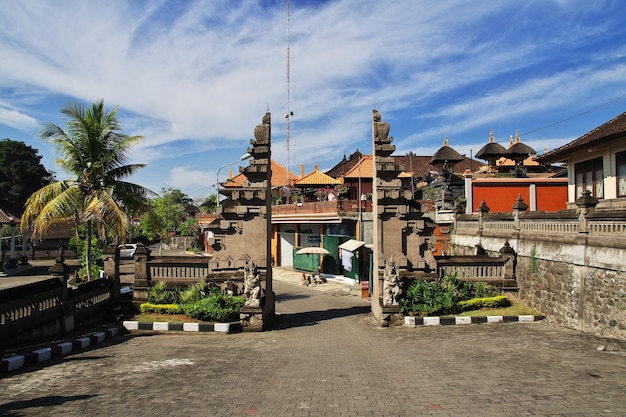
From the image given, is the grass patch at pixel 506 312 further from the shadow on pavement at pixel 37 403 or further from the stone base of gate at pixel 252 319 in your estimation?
the shadow on pavement at pixel 37 403

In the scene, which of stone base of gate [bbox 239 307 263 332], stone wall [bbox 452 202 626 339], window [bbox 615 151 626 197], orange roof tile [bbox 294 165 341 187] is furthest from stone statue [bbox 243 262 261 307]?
orange roof tile [bbox 294 165 341 187]

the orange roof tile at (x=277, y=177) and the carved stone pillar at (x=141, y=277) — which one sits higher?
the orange roof tile at (x=277, y=177)

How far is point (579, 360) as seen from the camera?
7715 millimetres

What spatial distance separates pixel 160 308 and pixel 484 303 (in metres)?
9.99

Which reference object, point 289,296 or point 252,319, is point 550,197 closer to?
point 289,296

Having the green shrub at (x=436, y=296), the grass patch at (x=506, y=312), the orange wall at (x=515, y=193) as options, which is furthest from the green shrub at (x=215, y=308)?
the orange wall at (x=515, y=193)

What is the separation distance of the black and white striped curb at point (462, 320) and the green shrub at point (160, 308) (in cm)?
701

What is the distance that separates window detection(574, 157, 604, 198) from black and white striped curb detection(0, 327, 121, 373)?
1946 centimetres

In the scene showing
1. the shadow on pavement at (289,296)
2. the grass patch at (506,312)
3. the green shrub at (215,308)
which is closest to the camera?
the green shrub at (215,308)

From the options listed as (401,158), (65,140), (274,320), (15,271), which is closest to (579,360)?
(274,320)

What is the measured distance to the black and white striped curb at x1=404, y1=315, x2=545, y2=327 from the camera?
11789 millimetres

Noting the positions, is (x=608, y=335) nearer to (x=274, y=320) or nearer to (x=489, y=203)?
(x=274, y=320)

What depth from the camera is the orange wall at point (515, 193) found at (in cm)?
2419

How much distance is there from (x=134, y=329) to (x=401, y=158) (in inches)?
1858
